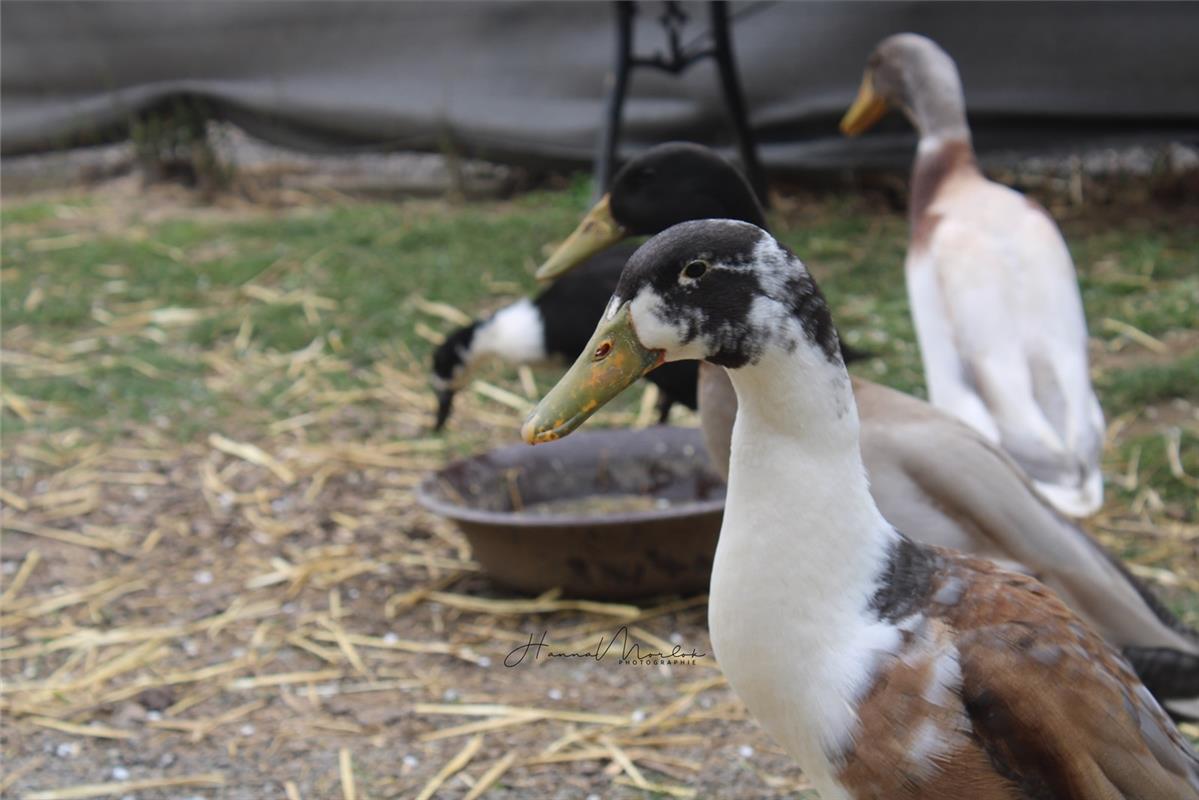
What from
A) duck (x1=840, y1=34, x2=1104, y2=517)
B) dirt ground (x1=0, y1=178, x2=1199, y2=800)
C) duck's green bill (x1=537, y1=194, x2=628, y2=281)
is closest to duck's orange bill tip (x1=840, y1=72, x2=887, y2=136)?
duck (x1=840, y1=34, x2=1104, y2=517)

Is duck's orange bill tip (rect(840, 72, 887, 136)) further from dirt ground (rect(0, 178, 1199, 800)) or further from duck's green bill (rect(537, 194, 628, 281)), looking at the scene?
duck's green bill (rect(537, 194, 628, 281))

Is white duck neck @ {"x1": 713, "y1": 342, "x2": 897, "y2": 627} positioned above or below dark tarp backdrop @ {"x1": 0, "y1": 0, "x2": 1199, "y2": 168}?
above

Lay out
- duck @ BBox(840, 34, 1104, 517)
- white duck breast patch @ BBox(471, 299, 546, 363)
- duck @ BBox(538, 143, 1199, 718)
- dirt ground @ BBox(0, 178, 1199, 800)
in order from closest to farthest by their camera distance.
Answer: duck @ BBox(538, 143, 1199, 718)
dirt ground @ BBox(0, 178, 1199, 800)
duck @ BBox(840, 34, 1104, 517)
white duck breast patch @ BBox(471, 299, 546, 363)

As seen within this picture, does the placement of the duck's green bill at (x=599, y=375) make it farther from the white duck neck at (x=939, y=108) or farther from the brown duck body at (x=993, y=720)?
the white duck neck at (x=939, y=108)

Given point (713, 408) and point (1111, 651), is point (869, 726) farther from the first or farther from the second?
point (713, 408)

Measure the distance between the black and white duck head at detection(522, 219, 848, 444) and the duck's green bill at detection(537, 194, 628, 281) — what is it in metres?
1.53

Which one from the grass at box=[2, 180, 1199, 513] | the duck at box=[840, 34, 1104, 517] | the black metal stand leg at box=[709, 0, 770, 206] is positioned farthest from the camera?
the black metal stand leg at box=[709, 0, 770, 206]

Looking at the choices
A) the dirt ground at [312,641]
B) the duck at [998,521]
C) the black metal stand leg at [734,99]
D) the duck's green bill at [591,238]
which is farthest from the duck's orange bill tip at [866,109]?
the duck at [998,521]

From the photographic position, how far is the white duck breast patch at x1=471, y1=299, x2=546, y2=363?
3.72m

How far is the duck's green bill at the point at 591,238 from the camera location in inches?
124

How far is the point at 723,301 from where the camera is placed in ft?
5.25

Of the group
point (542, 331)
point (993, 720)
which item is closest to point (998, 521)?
point (993, 720)

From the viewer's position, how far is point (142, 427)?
4.16 meters

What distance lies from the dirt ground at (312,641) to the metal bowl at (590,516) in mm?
75
